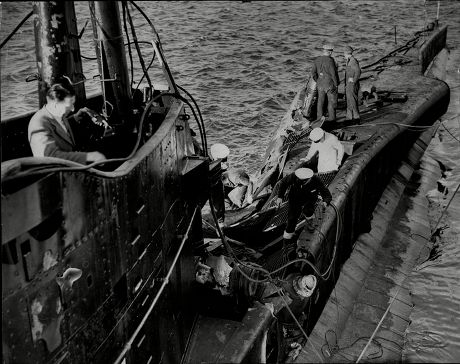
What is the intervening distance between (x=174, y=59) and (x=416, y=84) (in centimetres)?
1508

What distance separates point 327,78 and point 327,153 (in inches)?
132

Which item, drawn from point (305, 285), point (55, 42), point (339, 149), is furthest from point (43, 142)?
point (339, 149)

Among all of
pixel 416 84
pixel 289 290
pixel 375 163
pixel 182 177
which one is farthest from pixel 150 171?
pixel 416 84

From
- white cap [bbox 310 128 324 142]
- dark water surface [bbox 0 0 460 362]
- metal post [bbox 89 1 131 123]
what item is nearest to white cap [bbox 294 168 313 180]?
white cap [bbox 310 128 324 142]

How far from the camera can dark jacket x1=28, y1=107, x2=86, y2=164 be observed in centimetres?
561

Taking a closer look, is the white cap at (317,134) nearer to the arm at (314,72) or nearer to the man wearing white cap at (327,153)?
the man wearing white cap at (327,153)

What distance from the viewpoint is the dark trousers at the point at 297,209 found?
1027cm

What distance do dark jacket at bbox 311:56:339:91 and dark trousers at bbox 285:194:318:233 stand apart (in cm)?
570

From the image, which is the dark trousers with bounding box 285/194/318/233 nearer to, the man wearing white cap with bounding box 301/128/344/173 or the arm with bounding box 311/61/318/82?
the man wearing white cap with bounding box 301/128/344/173

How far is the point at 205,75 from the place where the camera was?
29.0m

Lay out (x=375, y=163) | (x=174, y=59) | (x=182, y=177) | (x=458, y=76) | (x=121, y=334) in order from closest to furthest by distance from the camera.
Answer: (x=121, y=334) < (x=182, y=177) < (x=375, y=163) < (x=458, y=76) < (x=174, y=59)

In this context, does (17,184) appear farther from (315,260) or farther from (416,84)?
(416,84)

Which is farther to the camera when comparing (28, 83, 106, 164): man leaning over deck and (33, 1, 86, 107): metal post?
(33, 1, 86, 107): metal post

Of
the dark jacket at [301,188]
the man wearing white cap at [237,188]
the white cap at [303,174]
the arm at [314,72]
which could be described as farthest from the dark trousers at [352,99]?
the white cap at [303,174]
